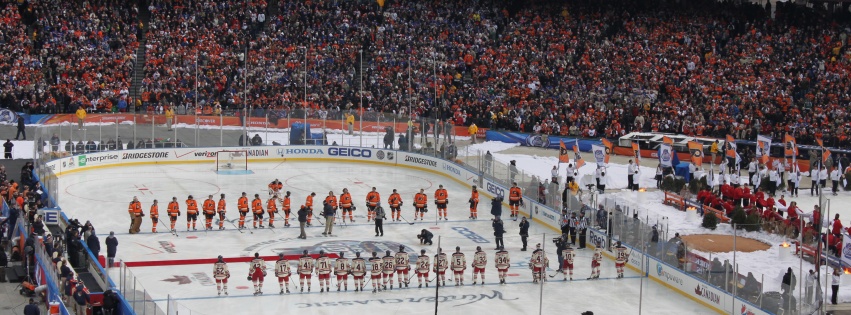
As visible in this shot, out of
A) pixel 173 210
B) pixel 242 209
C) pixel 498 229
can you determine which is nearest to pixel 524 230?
pixel 498 229

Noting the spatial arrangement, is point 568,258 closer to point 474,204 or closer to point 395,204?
point 474,204

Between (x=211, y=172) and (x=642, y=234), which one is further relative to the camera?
(x=211, y=172)

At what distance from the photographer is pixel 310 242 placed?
121ft

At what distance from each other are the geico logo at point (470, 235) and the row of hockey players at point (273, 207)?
1228mm

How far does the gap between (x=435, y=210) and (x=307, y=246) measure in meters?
6.65

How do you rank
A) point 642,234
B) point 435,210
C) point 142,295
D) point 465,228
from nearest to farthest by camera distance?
point 142,295 → point 642,234 → point 465,228 → point 435,210

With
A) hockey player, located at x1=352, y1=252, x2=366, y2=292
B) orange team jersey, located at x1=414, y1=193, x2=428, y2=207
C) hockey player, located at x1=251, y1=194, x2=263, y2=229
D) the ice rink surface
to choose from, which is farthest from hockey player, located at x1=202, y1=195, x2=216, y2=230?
hockey player, located at x1=352, y1=252, x2=366, y2=292

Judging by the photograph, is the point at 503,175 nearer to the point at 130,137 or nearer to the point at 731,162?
the point at 731,162

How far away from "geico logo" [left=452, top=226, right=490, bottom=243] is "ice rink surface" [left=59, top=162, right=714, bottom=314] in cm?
3

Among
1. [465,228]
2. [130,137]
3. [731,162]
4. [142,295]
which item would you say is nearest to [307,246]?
[465,228]

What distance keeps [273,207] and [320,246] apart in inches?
114

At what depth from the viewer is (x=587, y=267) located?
34312mm

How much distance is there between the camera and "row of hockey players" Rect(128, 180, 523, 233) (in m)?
37.3

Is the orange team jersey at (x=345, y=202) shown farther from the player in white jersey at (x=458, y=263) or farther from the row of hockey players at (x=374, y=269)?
the player in white jersey at (x=458, y=263)
